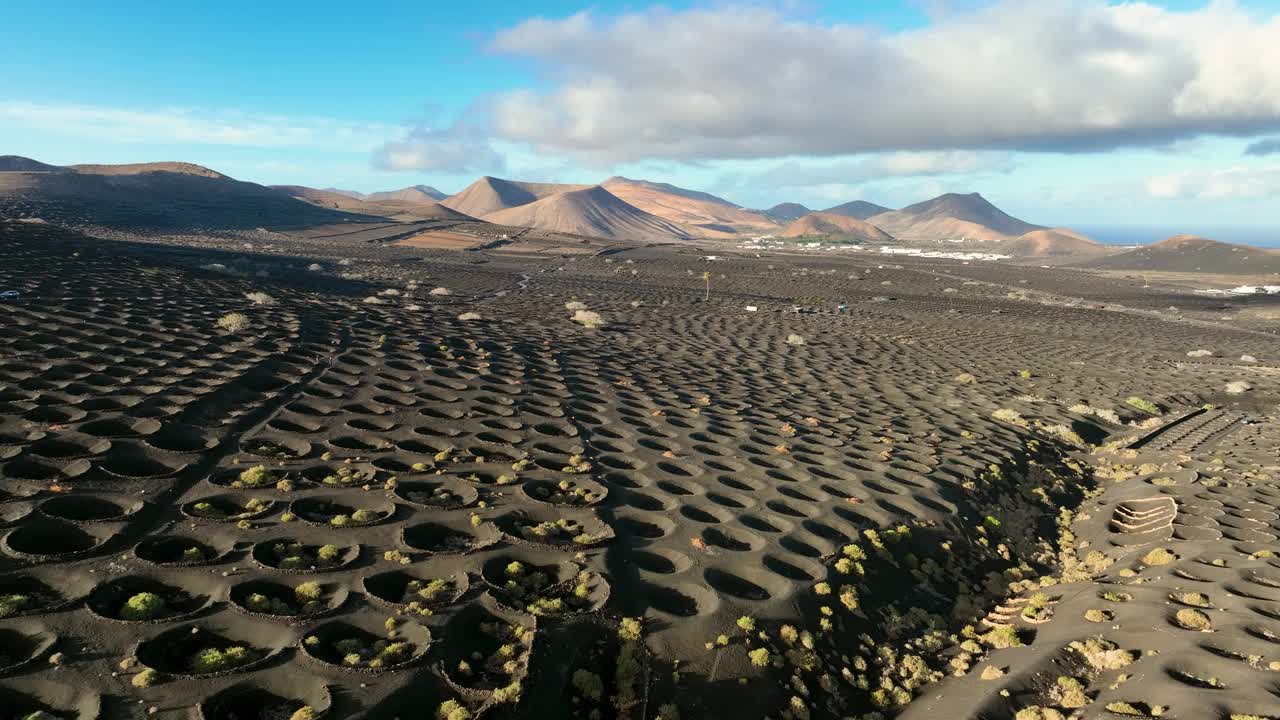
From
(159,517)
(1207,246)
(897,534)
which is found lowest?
(897,534)

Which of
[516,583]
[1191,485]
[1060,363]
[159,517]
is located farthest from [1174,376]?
[159,517]

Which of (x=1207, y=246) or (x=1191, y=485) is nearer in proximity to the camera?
(x=1191, y=485)

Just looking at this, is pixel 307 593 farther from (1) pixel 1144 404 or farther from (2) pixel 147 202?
(2) pixel 147 202

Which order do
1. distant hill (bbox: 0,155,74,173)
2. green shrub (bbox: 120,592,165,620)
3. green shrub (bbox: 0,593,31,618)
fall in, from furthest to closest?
→ distant hill (bbox: 0,155,74,173) < green shrub (bbox: 120,592,165,620) < green shrub (bbox: 0,593,31,618)

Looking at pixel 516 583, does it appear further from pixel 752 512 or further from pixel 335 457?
pixel 335 457

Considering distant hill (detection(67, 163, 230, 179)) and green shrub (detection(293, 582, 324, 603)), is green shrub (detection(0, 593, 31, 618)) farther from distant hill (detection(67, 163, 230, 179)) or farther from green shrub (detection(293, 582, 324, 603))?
distant hill (detection(67, 163, 230, 179))

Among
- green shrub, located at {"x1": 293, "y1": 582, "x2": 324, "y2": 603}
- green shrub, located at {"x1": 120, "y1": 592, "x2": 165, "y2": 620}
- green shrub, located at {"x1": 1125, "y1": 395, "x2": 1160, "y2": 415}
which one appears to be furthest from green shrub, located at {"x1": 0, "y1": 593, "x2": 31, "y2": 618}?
green shrub, located at {"x1": 1125, "y1": 395, "x2": 1160, "y2": 415}

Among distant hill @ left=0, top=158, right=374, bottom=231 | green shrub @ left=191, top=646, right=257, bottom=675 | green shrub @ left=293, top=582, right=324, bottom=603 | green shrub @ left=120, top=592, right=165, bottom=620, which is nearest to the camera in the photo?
green shrub @ left=191, top=646, right=257, bottom=675
